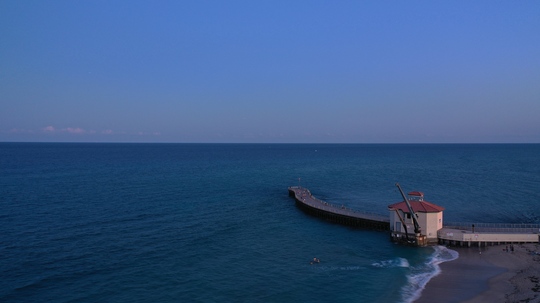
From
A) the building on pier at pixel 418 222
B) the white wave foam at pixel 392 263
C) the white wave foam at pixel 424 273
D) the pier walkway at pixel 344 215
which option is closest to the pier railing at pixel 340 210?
the pier walkway at pixel 344 215

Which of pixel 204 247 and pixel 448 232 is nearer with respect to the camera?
pixel 204 247

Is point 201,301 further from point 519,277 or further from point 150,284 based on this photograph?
point 519,277

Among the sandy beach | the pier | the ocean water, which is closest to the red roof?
the pier

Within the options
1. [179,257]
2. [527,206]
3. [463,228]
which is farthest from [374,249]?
[527,206]

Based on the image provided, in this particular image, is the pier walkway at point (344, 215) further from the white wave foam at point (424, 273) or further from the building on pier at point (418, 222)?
the white wave foam at point (424, 273)

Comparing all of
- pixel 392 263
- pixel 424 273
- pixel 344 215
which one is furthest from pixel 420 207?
pixel 344 215

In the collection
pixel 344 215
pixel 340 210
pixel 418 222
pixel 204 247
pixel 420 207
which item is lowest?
pixel 204 247

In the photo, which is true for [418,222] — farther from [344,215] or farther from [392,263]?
[344,215]

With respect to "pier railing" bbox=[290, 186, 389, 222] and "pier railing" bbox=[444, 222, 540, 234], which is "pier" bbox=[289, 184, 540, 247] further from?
"pier railing" bbox=[290, 186, 389, 222]

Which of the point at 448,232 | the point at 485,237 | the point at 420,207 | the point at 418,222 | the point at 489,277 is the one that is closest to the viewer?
the point at 489,277
